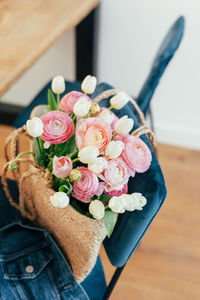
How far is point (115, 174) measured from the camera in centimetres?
48

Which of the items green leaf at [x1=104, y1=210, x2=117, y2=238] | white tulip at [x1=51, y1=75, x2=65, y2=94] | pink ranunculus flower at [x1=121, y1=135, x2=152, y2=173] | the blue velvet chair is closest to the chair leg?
the blue velvet chair

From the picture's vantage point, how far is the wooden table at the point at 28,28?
923 millimetres

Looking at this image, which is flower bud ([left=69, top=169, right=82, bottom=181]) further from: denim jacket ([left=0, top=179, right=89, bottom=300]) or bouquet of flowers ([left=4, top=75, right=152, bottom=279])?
denim jacket ([left=0, top=179, right=89, bottom=300])

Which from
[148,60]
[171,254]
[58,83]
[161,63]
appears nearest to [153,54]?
[148,60]

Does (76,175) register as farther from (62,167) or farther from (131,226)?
(131,226)

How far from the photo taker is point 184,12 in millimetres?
1439

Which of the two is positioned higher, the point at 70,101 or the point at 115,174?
the point at 70,101

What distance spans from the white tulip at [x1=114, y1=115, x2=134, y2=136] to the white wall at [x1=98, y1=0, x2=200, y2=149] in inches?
46.0

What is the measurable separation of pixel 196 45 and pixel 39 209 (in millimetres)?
1232

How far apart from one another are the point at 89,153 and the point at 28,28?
836 mm

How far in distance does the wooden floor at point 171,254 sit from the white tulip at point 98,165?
0.83 metres

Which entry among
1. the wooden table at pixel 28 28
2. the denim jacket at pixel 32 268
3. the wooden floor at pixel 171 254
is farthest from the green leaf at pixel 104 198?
the wooden floor at pixel 171 254

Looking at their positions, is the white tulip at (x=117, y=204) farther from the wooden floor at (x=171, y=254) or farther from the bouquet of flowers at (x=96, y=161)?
the wooden floor at (x=171, y=254)

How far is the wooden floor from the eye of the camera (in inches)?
47.7
